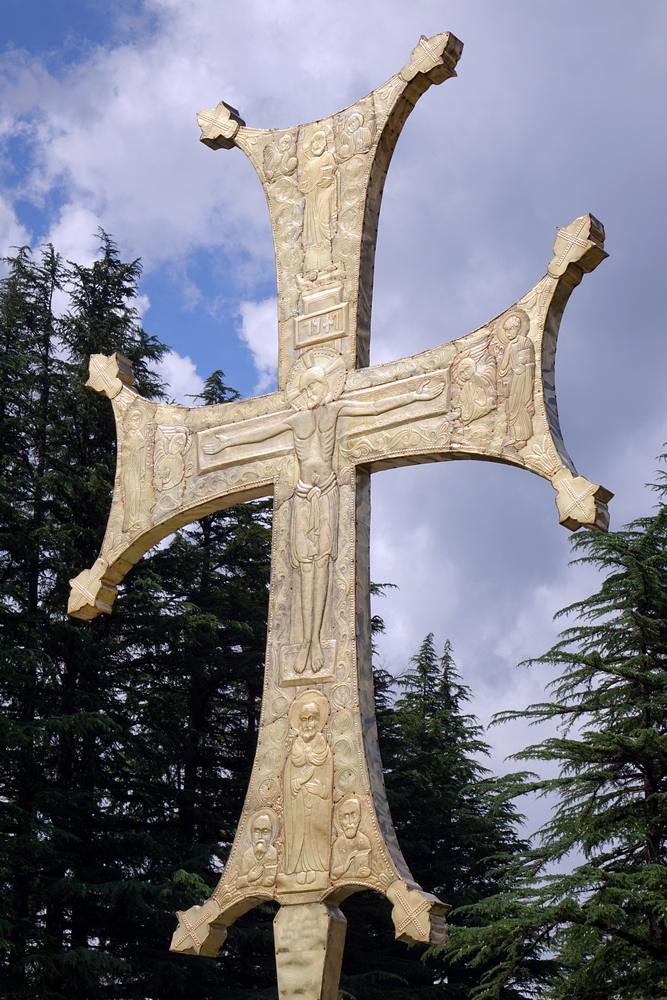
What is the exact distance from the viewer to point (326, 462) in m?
5.64

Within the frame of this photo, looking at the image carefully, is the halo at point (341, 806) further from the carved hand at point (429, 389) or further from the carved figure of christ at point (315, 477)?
the carved hand at point (429, 389)

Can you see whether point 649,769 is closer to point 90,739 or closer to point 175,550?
point 90,739

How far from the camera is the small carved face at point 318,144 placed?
Result: 20.3 ft

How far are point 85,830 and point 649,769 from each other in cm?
744

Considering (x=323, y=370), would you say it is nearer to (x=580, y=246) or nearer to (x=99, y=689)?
(x=580, y=246)

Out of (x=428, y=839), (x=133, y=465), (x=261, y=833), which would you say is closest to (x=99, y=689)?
(x=428, y=839)

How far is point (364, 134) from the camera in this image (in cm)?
602

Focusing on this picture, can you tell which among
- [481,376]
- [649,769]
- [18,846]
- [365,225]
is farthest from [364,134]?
[18,846]

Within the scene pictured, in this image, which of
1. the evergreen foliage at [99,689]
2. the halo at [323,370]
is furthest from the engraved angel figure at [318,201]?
the evergreen foliage at [99,689]

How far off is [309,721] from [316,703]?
0.27ft

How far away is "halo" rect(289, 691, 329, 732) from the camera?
5.13 meters

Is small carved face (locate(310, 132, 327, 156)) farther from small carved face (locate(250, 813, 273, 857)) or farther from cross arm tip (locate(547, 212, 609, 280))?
small carved face (locate(250, 813, 273, 857))

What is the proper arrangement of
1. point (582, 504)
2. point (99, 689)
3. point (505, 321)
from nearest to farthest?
point (582, 504), point (505, 321), point (99, 689)

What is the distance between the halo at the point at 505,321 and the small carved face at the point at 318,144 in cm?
152
